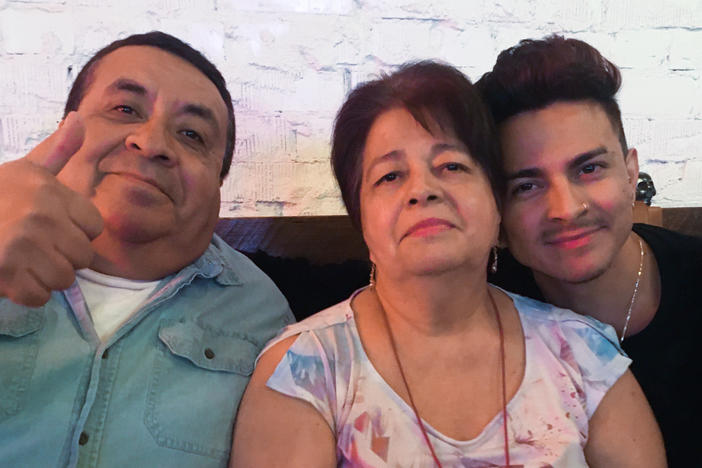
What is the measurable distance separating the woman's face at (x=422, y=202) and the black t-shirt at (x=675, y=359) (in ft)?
1.54

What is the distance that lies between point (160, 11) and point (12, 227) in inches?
33.9

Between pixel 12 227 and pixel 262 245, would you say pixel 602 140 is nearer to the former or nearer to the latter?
pixel 262 245

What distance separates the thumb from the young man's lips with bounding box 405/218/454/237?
501 millimetres

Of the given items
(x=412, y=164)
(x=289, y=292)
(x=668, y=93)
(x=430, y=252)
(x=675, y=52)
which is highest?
(x=675, y=52)

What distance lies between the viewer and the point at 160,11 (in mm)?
1271

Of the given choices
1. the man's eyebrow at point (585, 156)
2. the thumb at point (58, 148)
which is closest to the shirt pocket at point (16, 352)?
the thumb at point (58, 148)

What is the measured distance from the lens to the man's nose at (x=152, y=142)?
91 centimetres

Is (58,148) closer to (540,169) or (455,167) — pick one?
(455,167)

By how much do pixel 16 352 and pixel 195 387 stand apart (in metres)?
0.28

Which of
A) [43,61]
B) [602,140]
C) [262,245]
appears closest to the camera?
[602,140]

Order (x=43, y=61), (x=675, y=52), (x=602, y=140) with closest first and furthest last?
(x=602, y=140)
(x=43, y=61)
(x=675, y=52)

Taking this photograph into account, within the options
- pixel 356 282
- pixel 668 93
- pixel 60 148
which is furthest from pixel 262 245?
pixel 668 93

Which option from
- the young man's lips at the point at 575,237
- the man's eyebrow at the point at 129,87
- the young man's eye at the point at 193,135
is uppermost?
the man's eyebrow at the point at 129,87

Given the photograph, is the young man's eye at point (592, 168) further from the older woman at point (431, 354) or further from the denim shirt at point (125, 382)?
the denim shirt at point (125, 382)
